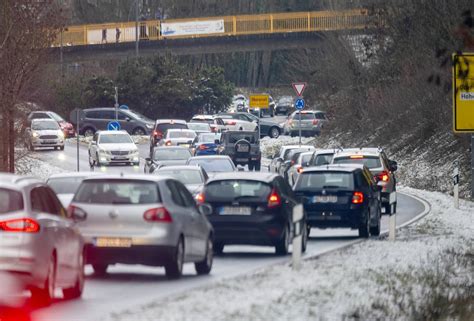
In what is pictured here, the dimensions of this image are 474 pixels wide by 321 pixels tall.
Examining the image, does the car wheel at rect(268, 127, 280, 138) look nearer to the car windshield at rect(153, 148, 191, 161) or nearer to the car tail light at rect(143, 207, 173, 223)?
the car windshield at rect(153, 148, 191, 161)

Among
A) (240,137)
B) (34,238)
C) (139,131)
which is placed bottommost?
(139,131)

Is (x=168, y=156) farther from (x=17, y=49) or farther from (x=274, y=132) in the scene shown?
(x=274, y=132)

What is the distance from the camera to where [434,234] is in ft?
94.0

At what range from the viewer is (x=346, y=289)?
17609mm

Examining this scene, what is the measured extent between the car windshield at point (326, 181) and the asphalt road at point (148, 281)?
1089 mm

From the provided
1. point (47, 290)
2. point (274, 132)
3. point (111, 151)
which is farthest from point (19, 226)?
point (274, 132)

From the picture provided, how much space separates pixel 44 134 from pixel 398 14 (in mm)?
18907

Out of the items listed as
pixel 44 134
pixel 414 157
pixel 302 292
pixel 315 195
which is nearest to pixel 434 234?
pixel 315 195

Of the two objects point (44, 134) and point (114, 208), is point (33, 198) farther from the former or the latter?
point (44, 134)

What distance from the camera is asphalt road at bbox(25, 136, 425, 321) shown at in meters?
16.1

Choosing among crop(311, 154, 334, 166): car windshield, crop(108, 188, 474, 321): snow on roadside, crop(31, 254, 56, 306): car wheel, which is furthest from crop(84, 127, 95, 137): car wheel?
crop(31, 254, 56, 306): car wheel

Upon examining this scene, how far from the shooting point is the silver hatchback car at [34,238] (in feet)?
51.1

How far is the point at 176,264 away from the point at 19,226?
15.3ft

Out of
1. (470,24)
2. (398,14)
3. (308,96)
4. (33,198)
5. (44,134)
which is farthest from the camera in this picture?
(308,96)
